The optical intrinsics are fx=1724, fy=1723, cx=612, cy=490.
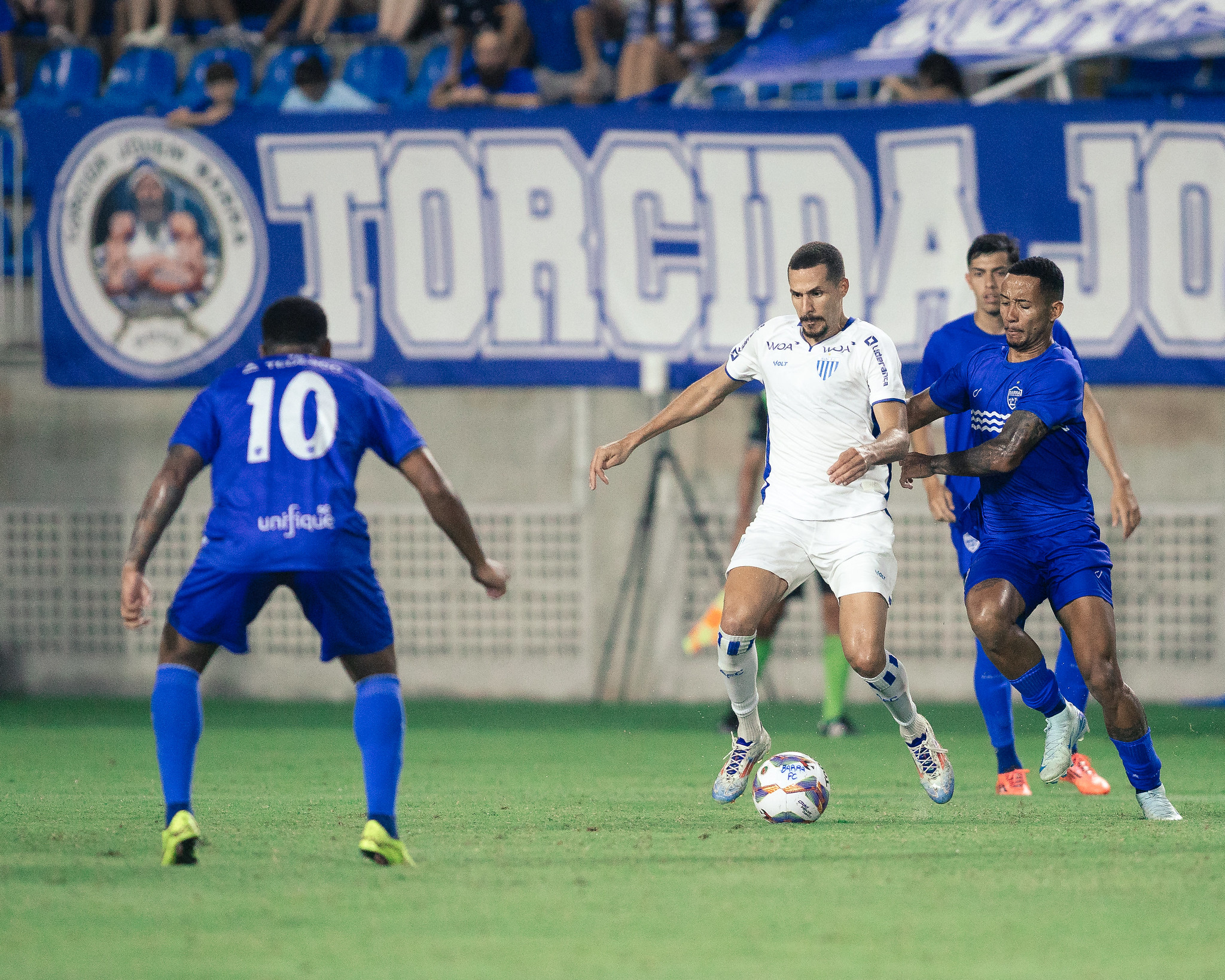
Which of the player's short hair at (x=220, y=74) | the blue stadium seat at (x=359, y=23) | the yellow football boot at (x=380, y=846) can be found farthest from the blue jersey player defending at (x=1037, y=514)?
the blue stadium seat at (x=359, y=23)

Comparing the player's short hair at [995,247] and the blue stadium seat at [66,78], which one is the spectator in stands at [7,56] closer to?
Answer: the blue stadium seat at [66,78]

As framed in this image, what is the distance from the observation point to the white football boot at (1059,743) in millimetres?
7008

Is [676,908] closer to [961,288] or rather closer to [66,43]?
[961,288]

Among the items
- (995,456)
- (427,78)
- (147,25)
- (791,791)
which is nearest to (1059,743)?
(791,791)

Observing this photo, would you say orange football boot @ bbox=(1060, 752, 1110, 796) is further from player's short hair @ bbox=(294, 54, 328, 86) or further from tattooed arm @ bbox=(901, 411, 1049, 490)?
player's short hair @ bbox=(294, 54, 328, 86)

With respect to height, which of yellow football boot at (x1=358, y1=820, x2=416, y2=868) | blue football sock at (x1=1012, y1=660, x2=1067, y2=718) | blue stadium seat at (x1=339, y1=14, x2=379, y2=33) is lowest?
yellow football boot at (x1=358, y1=820, x2=416, y2=868)

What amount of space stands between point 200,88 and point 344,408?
8490 millimetres

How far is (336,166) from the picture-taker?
12000 millimetres

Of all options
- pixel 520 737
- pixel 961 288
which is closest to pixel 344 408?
pixel 520 737

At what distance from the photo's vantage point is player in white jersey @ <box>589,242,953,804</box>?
679cm

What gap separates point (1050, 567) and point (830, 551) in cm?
86

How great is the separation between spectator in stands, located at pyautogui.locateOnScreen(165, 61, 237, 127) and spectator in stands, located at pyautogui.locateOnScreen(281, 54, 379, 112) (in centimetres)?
46

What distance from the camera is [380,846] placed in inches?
211

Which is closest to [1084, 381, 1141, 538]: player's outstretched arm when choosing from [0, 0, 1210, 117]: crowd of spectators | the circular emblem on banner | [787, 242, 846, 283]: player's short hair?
[787, 242, 846, 283]: player's short hair
